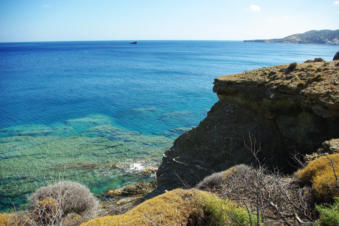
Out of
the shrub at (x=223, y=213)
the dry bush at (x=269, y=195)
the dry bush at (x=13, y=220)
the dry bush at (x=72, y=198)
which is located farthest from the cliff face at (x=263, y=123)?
the dry bush at (x=13, y=220)

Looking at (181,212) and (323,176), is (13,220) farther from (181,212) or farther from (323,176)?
(323,176)

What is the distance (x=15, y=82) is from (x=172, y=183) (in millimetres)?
53509

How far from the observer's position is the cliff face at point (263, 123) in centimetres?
1159

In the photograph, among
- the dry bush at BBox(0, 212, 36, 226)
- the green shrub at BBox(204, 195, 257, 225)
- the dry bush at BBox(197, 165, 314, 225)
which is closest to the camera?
the dry bush at BBox(197, 165, 314, 225)

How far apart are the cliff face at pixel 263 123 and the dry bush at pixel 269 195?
3538 millimetres

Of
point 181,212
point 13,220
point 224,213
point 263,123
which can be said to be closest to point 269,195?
point 224,213

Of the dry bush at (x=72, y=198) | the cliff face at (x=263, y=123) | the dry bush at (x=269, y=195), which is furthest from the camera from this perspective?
the cliff face at (x=263, y=123)

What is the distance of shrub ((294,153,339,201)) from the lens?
6.24 metres

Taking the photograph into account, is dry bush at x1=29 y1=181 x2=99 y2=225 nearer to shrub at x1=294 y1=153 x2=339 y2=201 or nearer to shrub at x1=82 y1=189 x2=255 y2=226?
shrub at x1=82 y1=189 x2=255 y2=226

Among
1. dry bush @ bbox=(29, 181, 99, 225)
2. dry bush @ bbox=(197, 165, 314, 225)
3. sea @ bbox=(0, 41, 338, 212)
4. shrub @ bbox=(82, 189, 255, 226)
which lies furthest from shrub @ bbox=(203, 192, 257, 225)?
dry bush @ bbox=(29, 181, 99, 225)

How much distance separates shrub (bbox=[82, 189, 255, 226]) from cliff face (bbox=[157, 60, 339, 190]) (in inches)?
221

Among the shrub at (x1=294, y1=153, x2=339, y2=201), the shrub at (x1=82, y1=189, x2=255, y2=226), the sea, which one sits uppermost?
the shrub at (x1=294, y1=153, x2=339, y2=201)

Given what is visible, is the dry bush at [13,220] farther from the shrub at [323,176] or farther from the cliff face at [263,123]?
the shrub at [323,176]

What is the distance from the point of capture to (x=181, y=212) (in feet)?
19.2
